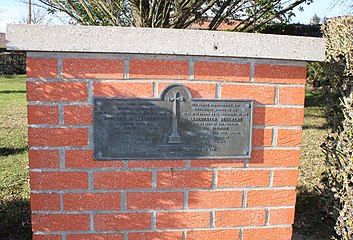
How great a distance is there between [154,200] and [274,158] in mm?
755

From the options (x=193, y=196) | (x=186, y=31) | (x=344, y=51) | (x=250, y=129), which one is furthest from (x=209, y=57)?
(x=344, y=51)

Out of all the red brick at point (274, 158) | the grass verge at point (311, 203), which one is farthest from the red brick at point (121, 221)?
the grass verge at point (311, 203)

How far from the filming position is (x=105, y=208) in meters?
2.09

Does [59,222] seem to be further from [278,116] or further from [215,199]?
[278,116]

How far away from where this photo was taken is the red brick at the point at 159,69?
2000 millimetres

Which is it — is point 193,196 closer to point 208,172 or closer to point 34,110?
point 208,172

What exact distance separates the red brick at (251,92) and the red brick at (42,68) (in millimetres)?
934

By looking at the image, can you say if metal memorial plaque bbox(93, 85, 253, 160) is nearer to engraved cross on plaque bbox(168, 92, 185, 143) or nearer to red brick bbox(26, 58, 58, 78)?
engraved cross on plaque bbox(168, 92, 185, 143)

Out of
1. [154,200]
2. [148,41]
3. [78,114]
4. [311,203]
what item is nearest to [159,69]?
[148,41]

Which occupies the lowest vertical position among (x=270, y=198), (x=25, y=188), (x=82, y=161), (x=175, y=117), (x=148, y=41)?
(x=25, y=188)

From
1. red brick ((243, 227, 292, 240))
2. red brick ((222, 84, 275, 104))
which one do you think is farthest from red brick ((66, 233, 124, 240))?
red brick ((222, 84, 275, 104))

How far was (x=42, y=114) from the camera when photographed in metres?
1.99

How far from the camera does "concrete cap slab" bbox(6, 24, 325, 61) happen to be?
188cm

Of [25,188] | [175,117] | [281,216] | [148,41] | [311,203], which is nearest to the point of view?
[148,41]
